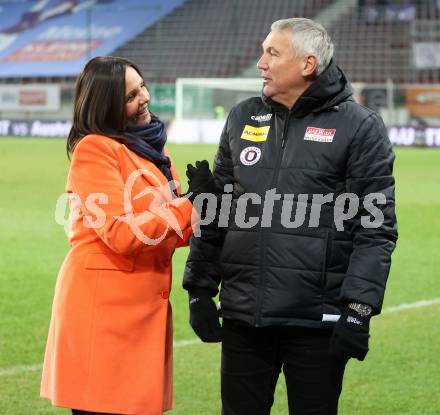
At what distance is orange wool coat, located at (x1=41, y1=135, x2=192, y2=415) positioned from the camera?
331 cm

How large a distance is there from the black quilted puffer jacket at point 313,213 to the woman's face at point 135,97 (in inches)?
15.7

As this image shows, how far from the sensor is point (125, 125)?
3416mm

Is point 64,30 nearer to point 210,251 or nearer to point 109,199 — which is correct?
point 210,251

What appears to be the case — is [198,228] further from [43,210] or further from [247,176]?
[43,210]

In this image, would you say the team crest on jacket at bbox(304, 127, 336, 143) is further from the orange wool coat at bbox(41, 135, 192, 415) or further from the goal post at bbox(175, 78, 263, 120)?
the goal post at bbox(175, 78, 263, 120)

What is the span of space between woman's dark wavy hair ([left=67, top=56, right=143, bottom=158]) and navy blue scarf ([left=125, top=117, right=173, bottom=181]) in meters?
0.05

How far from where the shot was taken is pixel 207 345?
6.70 meters

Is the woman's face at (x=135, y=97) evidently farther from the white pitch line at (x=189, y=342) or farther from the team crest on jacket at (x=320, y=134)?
the white pitch line at (x=189, y=342)

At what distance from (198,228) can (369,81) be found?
34.0 metres

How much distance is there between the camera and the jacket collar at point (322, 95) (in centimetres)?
328

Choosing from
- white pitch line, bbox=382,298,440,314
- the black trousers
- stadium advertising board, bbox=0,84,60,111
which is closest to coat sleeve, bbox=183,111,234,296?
the black trousers

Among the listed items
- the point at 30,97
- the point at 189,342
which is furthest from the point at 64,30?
the point at 189,342

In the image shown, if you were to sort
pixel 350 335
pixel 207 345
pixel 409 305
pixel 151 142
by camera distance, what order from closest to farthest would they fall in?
pixel 350 335 < pixel 151 142 < pixel 207 345 < pixel 409 305

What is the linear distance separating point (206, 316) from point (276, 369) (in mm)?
308
